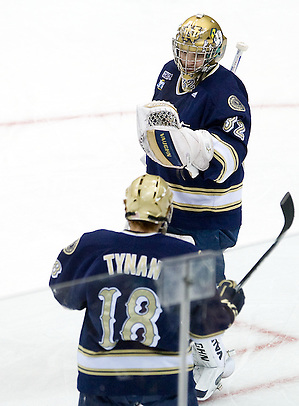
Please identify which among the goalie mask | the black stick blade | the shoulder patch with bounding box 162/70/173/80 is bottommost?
the black stick blade

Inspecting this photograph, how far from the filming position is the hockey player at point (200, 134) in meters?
2.31

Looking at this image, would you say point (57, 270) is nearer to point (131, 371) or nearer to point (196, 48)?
point (131, 371)

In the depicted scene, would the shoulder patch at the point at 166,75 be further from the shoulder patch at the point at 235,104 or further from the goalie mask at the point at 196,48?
the shoulder patch at the point at 235,104

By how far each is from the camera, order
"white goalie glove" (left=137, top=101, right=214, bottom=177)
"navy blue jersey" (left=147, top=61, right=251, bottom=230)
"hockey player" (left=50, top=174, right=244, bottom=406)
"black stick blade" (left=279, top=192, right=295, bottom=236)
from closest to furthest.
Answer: "hockey player" (left=50, top=174, right=244, bottom=406), "black stick blade" (left=279, top=192, right=295, bottom=236), "white goalie glove" (left=137, top=101, right=214, bottom=177), "navy blue jersey" (left=147, top=61, right=251, bottom=230)

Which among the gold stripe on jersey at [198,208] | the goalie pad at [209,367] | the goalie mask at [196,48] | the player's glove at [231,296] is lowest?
the goalie pad at [209,367]

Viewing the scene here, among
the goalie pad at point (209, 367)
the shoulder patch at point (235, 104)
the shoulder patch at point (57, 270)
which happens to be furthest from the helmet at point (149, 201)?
the shoulder patch at point (235, 104)

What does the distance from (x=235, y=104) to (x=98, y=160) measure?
156 cm

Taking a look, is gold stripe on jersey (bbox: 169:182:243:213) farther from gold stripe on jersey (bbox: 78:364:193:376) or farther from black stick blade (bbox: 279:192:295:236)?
gold stripe on jersey (bbox: 78:364:193:376)

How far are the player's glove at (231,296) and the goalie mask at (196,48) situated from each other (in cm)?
87

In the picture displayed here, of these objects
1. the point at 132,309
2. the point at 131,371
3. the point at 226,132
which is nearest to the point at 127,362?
the point at 131,371

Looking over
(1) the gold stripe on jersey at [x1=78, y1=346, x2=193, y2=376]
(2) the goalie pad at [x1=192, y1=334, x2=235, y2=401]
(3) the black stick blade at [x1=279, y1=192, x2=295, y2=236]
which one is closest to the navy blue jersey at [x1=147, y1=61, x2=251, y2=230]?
(3) the black stick blade at [x1=279, y1=192, x2=295, y2=236]

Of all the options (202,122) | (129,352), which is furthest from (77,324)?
(202,122)

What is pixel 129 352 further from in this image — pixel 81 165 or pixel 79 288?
pixel 81 165

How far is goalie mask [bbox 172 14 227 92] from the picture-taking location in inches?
97.2
